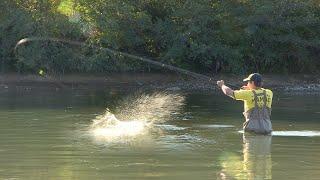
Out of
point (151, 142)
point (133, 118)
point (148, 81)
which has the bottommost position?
→ point (151, 142)

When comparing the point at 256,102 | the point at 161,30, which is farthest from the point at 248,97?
the point at 161,30

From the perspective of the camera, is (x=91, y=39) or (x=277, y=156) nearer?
(x=277, y=156)

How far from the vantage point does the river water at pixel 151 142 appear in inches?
449

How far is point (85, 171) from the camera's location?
11297 mm

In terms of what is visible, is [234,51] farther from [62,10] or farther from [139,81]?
[62,10]

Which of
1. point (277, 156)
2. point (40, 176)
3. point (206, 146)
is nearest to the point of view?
point (40, 176)

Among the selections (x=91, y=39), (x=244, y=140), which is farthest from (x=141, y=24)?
(x=244, y=140)

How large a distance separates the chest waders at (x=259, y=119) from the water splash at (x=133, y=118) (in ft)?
7.57

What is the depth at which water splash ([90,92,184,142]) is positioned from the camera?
16.0 metres

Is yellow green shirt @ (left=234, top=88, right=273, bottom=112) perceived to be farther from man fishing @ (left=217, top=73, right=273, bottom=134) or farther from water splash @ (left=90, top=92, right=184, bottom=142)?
water splash @ (left=90, top=92, right=184, bottom=142)

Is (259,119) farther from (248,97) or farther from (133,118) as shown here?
(133,118)

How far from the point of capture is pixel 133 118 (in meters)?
19.1

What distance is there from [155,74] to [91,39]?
3355mm

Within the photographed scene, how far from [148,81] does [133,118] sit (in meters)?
14.0
